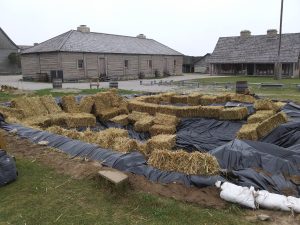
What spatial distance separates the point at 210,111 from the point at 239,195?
7.92 meters

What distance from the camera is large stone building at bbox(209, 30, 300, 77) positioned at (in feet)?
146

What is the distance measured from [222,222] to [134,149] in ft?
14.1

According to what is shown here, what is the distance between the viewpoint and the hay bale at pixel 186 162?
6426mm

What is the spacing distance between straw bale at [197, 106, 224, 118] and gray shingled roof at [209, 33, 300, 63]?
3529 cm

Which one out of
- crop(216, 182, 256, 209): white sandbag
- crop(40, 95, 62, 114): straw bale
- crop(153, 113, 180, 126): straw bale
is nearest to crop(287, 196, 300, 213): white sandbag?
crop(216, 182, 256, 209): white sandbag

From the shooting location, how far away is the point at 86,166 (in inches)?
279

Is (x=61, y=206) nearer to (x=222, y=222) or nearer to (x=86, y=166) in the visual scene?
(x=86, y=166)

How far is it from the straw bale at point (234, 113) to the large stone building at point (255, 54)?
3452cm

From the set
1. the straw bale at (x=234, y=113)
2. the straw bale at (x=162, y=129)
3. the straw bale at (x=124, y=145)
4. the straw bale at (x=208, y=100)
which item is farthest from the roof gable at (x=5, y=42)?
the straw bale at (x=124, y=145)

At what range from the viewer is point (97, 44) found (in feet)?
131

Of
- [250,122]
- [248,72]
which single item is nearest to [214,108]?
[250,122]

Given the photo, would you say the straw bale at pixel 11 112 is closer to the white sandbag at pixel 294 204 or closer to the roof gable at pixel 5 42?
the white sandbag at pixel 294 204

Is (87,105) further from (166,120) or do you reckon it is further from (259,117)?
(259,117)

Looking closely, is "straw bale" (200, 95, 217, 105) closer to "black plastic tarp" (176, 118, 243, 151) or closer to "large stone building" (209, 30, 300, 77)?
"black plastic tarp" (176, 118, 243, 151)
